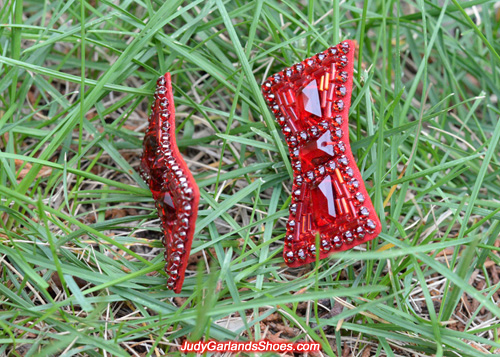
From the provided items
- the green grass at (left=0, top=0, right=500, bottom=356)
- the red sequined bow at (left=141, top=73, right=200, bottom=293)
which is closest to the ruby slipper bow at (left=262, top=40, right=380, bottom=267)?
the green grass at (left=0, top=0, right=500, bottom=356)

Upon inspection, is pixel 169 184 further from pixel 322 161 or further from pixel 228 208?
pixel 322 161

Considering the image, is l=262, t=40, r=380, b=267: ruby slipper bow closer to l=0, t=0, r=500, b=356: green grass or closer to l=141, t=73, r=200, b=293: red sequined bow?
l=0, t=0, r=500, b=356: green grass

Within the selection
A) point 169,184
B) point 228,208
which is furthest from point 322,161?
point 169,184

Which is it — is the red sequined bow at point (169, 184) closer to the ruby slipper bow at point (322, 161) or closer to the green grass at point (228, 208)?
the green grass at point (228, 208)

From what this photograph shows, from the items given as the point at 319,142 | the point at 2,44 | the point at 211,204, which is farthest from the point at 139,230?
the point at 2,44

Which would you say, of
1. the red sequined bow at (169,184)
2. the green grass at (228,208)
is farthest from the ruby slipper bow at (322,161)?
the red sequined bow at (169,184)

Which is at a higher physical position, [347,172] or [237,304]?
[347,172]

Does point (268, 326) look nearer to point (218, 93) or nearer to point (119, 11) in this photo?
point (218, 93)
